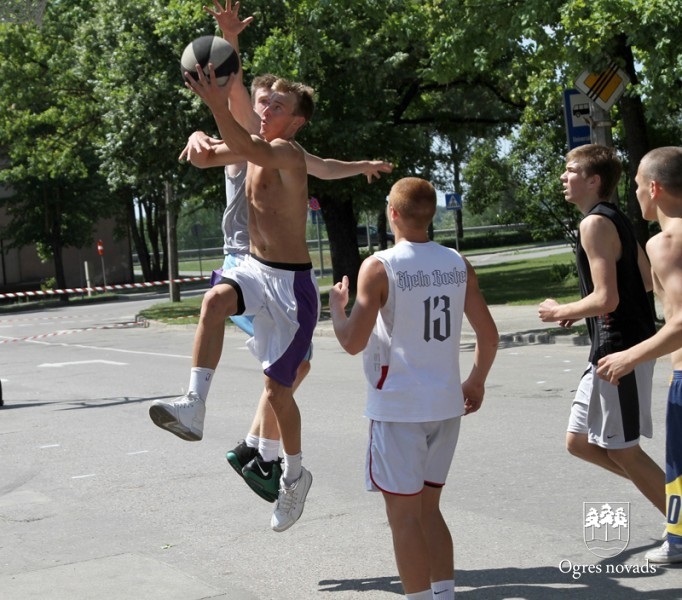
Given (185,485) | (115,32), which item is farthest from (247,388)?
(115,32)

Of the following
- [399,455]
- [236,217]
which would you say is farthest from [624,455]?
[236,217]

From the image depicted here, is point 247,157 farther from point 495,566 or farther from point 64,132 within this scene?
point 64,132

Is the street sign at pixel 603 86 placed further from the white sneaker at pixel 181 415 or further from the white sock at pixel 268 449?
the white sneaker at pixel 181 415

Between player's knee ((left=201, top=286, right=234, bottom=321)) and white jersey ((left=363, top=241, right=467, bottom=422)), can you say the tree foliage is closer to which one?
player's knee ((left=201, top=286, right=234, bottom=321))

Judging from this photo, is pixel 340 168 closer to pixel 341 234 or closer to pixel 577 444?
pixel 577 444

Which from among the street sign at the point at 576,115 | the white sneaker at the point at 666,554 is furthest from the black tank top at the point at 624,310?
the street sign at the point at 576,115

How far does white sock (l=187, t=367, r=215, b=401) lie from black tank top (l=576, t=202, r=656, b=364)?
1931mm

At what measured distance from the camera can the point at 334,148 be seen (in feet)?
87.1

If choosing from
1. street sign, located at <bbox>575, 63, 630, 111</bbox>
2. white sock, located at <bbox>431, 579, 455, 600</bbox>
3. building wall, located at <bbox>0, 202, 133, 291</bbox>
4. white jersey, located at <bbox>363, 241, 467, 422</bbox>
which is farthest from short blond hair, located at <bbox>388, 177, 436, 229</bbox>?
building wall, located at <bbox>0, 202, 133, 291</bbox>

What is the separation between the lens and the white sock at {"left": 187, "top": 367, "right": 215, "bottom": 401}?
593 cm

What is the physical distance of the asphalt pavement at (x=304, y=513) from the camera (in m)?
5.54

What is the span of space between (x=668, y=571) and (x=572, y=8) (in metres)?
12.1

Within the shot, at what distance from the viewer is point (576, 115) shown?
16312mm

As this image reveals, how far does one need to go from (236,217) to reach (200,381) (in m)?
1.04
